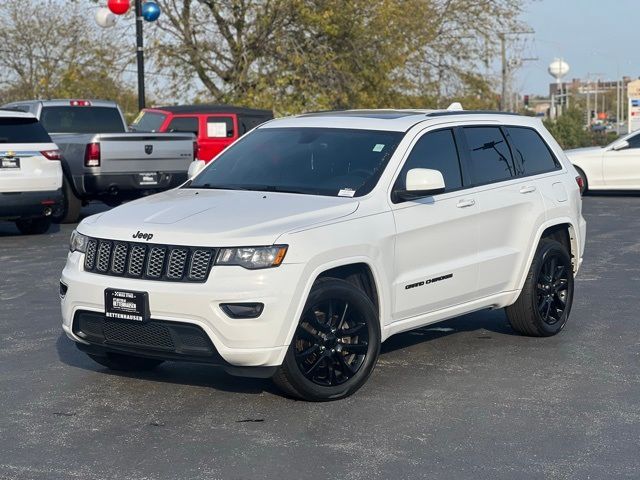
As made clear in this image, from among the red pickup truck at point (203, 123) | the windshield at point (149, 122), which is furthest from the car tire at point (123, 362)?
the windshield at point (149, 122)

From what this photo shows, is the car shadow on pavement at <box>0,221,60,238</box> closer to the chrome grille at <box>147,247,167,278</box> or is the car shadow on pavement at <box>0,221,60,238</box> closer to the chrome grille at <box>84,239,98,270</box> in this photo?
the chrome grille at <box>84,239,98,270</box>

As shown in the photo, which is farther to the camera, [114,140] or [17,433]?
[114,140]

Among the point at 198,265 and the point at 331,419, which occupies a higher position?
the point at 198,265

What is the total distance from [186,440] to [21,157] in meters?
10.4

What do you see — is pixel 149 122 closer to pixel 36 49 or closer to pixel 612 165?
pixel 612 165

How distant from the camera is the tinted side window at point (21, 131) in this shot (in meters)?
15.8

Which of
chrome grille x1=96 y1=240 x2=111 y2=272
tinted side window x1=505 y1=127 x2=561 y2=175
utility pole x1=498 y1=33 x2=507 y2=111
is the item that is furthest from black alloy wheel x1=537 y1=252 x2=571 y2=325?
utility pole x1=498 y1=33 x2=507 y2=111

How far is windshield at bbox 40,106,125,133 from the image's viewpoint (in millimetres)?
19938

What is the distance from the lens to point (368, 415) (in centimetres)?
663

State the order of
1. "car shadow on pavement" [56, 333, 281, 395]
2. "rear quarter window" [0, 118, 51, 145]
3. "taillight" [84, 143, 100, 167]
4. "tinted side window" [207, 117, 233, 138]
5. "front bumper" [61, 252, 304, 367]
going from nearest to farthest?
1. "front bumper" [61, 252, 304, 367]
2. "car shadow on pavement" [56, 333, 281, 395]
3. "rear quarter window" [0, 118, 51, 145]
4. "taillight" [84, 143, 100, 167]
5. "tinted side window" [207, 117, 233, 138]

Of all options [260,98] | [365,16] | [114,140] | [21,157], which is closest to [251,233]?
[21,157]

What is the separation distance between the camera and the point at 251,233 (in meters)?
6.56

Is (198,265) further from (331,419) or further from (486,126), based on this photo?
(486,126)

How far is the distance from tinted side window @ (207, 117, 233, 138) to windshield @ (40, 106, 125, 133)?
4.62 m
